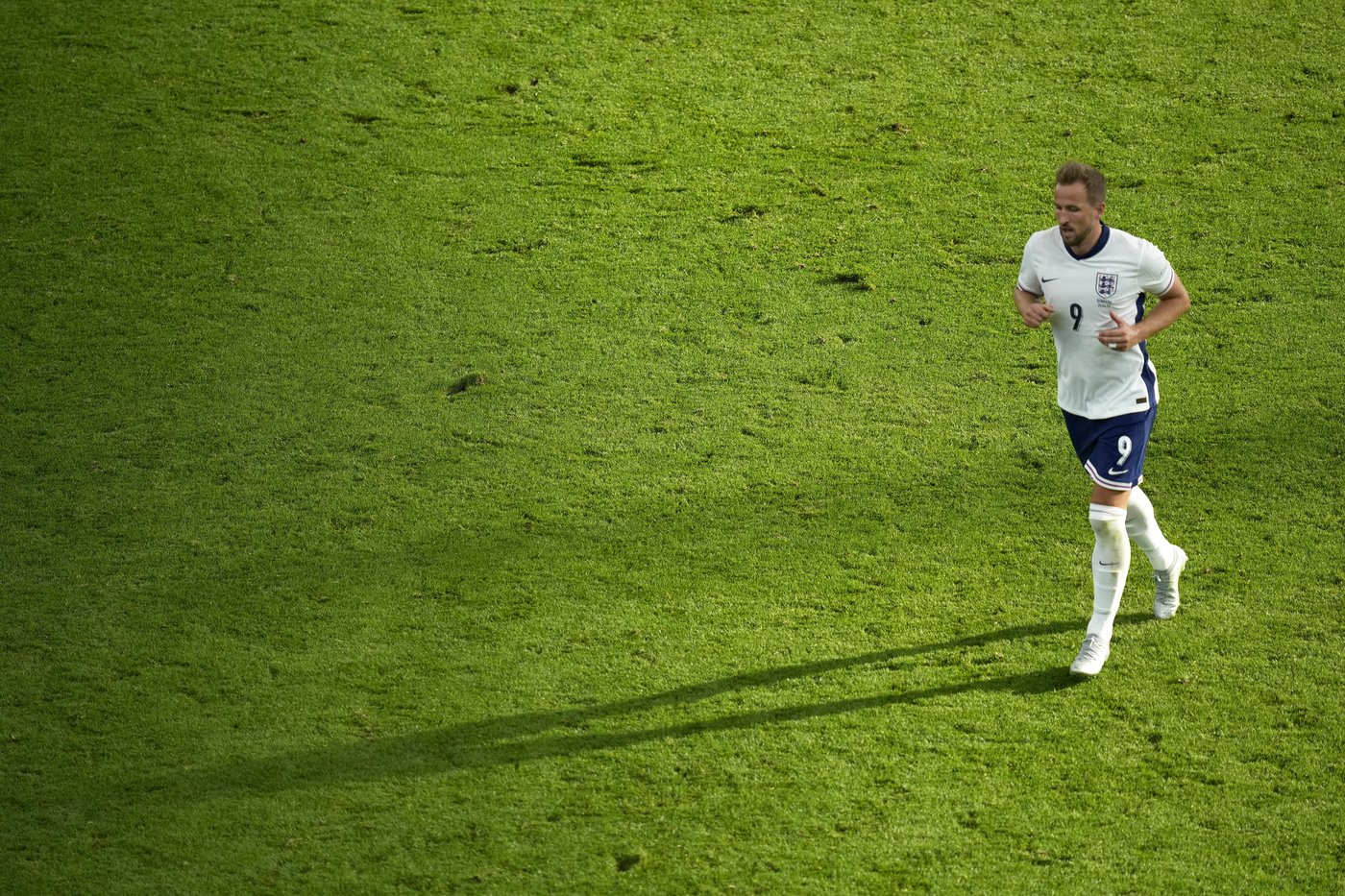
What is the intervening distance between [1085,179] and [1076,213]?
10 cm

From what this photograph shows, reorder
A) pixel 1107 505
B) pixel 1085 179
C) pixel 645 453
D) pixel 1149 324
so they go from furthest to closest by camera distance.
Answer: pixel 645 453 < pixel 1107 505 < pixel 1149 324 < pixel 1085 179

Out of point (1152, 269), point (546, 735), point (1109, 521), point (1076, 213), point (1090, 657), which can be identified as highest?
point (1076, 213)

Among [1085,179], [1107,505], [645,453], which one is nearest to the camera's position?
[1085,179]

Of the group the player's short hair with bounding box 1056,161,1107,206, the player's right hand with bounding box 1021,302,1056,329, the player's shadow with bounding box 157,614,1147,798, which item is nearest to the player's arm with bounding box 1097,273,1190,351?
the player's right hand with bounding box 1021,302,1056,329

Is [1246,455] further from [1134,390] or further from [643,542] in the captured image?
[643,542]

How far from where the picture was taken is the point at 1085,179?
10.8 feet

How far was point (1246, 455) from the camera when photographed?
14.8ft

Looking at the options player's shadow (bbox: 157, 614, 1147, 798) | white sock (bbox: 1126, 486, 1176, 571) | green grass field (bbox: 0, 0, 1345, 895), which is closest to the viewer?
green grass field (bbox: 0, 0, 1345, 895)

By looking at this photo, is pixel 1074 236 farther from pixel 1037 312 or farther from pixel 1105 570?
pixel 1105 570

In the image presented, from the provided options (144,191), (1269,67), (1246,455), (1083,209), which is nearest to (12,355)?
(144,191)

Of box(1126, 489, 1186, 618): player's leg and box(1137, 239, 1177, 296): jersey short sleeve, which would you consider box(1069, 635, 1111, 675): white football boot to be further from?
box(1137, 239, 1177, 296): jersey short sleeve

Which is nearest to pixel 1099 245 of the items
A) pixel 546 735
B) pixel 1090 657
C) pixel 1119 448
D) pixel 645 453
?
pixel 1119 448

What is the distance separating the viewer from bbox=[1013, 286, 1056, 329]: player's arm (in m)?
3.42

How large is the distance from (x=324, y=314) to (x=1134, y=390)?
3517 millimetres
